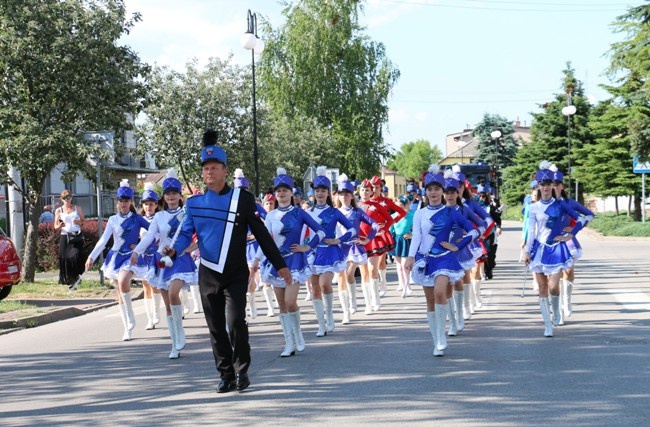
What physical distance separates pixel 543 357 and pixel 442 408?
2.88 metres

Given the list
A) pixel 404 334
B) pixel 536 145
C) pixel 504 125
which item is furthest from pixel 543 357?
pixel 504 125

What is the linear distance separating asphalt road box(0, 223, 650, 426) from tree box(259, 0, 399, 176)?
133ft

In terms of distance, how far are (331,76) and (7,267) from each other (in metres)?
39.3

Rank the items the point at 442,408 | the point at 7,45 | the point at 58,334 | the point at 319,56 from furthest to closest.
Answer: the point at 319,56 < the point at 7,45 < the point at 58,334 < the point at 442,408

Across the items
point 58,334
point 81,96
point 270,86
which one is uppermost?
point 270,86

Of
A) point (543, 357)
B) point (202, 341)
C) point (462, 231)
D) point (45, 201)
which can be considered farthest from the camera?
point (45, 201)

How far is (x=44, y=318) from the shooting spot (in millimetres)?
15906

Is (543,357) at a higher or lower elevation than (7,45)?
lower

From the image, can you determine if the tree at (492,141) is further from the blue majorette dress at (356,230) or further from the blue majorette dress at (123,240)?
the blue majorette dress at (123,240)

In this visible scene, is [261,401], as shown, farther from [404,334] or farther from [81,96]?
[81,96]

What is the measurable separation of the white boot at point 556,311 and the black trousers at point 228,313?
17.9 ft

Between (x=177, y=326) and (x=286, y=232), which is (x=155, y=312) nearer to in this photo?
(x=177, y=326)

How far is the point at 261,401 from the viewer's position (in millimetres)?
8234

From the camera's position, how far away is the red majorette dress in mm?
16688
